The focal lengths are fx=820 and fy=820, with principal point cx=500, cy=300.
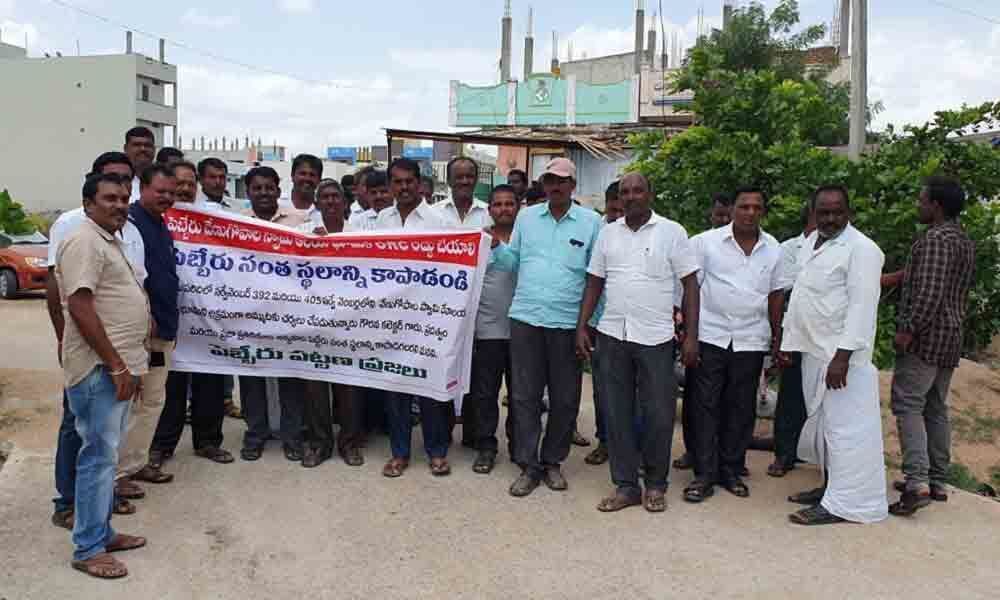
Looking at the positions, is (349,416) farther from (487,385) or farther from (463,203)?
(463,203)

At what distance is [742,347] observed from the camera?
15.9 ft

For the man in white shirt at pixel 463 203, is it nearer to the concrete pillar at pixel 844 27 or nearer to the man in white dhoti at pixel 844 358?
the man in white dhoti at pixel 844 358

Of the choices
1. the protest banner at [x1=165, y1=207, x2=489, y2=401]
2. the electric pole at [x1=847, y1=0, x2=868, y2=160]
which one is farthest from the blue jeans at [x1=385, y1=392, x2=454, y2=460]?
the electric pole at [x1=847, y1=0, x2=868, y2=160]

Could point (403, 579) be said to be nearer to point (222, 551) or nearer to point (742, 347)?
point (222, 551)

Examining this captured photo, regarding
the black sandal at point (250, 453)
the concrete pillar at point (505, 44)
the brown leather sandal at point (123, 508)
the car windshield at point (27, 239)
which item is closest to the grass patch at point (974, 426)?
the black sandal at point (250, 453)

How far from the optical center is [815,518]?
4.57 m

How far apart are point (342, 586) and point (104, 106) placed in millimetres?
50312

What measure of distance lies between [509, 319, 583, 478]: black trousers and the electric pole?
32.5 ft

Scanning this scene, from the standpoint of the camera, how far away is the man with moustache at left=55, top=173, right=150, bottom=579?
3566 mm

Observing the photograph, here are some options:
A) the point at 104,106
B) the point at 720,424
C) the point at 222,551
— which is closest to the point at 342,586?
the point at 222,551

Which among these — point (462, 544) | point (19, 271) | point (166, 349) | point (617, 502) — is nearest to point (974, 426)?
point (617, 502)

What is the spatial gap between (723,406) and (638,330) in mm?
937

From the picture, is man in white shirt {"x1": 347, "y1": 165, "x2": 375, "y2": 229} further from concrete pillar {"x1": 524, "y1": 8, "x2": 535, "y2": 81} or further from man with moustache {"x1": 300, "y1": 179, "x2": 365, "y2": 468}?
concrete pillar {"x1": 524, "y1": 8, "x2": 535, "y2": 81}

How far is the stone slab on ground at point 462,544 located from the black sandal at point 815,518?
0.26ft
